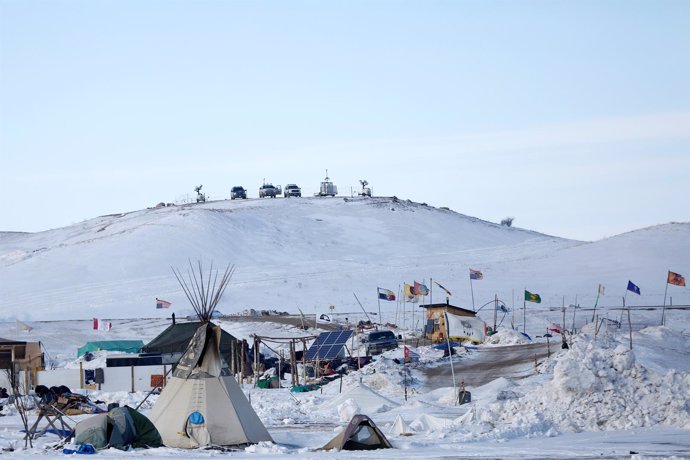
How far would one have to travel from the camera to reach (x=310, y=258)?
8669 cm

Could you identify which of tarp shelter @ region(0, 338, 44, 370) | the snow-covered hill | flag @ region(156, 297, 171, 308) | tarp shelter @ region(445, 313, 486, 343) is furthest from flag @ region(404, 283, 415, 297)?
tarp shelter @ region(0, 338, 44, 370)

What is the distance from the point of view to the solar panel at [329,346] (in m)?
39.5

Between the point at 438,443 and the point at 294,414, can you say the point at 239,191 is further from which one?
the point at 438,443

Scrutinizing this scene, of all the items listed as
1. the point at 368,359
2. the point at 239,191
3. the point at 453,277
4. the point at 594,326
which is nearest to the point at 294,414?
the point at 368,359

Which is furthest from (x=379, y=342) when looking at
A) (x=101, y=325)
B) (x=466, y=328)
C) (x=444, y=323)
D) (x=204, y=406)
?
(x=204, y=406)

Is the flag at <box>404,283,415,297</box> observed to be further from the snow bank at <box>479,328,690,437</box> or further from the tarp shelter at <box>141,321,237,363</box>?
the snow bank at <box>479,328,690,437</box>

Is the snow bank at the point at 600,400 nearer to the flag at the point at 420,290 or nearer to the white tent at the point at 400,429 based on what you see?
the white tent at the point at 400,429

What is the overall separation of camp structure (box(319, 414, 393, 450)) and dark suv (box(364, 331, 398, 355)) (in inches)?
859

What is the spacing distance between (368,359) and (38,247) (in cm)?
6332

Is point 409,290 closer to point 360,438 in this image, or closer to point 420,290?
point 420,290

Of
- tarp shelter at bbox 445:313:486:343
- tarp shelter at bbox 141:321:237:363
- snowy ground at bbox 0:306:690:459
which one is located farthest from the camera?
tarp shelter at bbox 445:313:486:343

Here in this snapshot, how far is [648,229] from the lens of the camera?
283 feet

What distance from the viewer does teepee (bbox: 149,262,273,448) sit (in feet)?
71.0

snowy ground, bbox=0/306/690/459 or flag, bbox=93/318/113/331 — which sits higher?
flag, bbox=93/318/113/331
